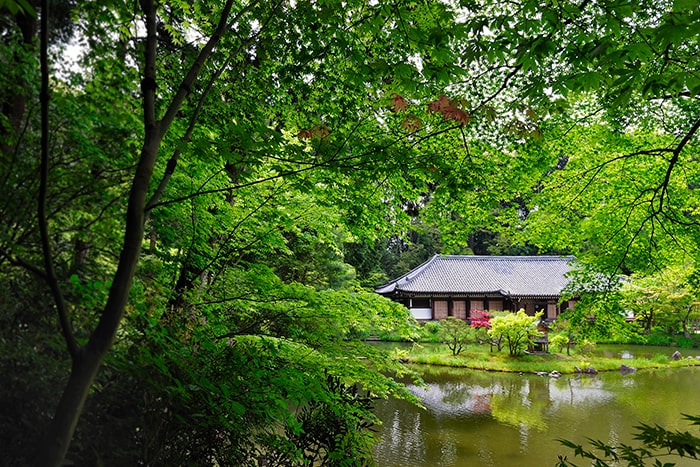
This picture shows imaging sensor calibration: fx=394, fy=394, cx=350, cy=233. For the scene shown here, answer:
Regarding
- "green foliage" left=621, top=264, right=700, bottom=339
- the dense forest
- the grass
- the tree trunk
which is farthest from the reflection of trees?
the tree trunk

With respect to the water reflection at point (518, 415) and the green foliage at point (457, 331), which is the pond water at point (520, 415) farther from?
the green foliage at point (457, 331)

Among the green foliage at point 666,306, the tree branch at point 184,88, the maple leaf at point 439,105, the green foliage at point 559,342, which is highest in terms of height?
the maple leaf at point 439,105

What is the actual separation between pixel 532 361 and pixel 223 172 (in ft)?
47.3

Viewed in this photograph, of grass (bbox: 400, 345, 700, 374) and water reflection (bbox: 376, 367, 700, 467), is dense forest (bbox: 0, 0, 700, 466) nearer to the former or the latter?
water reflection (bbox: 376, 367, 700, 467)

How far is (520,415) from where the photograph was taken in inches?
342

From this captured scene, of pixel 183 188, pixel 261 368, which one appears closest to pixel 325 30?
pixel 183 188

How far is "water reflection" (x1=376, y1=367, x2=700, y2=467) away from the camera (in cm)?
666

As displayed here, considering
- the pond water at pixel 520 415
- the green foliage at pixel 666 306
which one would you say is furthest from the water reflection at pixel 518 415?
the green foliage at pixel 666 306

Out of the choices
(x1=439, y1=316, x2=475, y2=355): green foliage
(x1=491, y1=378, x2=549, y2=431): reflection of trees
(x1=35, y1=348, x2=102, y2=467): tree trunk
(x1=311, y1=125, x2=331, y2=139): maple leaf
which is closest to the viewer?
(x1=35, y1=348, x2=102, y2=467): tree trunk

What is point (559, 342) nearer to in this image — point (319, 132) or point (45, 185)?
point (319, 132)

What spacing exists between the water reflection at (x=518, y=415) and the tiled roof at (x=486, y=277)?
32.2ft

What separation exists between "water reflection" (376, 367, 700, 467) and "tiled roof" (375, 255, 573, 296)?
981 cm

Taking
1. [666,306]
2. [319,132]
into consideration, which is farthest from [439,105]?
[666,306]

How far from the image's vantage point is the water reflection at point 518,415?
6.66m
